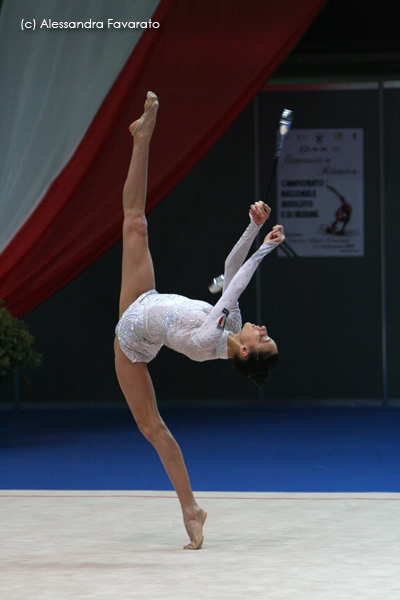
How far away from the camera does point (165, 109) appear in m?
6.51

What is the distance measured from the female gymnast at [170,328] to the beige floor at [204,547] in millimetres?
262

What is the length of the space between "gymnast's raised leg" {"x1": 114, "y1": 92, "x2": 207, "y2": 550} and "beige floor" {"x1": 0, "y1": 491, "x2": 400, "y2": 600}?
7.2 inches

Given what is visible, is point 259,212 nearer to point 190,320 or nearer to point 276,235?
point 276,235

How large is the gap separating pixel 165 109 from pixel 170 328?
9.97 feet

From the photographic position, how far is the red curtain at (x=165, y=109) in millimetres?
6395

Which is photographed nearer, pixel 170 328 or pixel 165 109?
pixel 170 328

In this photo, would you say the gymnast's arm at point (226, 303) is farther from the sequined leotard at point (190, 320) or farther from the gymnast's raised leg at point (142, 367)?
the gymnast's raised leg at point (142, 367)

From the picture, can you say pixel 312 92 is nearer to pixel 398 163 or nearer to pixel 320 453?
pixel 398 163

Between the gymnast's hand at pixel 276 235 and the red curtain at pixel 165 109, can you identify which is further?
the red curtain at pixel 165 109

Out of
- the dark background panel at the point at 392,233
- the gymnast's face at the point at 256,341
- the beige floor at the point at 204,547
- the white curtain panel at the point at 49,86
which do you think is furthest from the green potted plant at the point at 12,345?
the dark background panel at the point at 392,233

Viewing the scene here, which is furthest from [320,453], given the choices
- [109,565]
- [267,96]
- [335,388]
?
[267,96]

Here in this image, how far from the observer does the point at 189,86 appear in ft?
21.2

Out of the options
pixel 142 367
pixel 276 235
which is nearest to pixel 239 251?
pixel 276 235

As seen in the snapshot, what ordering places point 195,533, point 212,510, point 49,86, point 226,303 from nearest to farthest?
point 226,303
point 195,533
point 212,510
point 49,86
